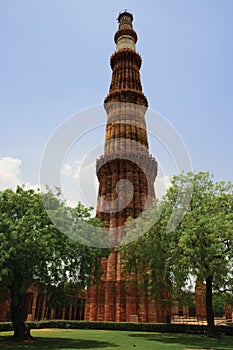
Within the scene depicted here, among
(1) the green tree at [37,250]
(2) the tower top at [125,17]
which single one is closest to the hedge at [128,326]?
(1) the green tree at [37,250]

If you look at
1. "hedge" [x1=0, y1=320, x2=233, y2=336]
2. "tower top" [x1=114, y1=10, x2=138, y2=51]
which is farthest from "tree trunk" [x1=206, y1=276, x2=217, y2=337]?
"tower top" [x1=114, y1=10, x2=138, y2=51]

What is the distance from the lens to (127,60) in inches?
2098

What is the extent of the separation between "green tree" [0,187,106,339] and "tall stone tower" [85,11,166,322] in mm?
11711

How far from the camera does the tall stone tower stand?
1315 inches

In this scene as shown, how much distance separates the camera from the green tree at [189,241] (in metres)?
19.8

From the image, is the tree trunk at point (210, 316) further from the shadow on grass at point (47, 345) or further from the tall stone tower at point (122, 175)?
the tall stone tower at point (122, 175)

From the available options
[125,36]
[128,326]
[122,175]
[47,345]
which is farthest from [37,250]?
[125,36]

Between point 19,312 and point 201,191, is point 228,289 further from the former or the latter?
point 19,312

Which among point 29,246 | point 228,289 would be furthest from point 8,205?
point 228,289

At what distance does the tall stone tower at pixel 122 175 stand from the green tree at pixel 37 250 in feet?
38.4

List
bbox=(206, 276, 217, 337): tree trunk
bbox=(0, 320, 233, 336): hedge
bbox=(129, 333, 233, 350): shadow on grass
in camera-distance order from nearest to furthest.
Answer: bbox=(129, 333, 233, 350): shadow on grass
bbox=(206, 276, 217, 337): tree trunk
bbox=(0, 320, 233, 336): hedge

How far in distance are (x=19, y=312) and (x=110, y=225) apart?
1997 centimetres

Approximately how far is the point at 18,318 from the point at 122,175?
25.8 m

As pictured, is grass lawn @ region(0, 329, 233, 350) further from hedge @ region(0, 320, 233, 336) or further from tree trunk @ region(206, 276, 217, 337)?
hedge @ region(0, 320, 233, 336)
